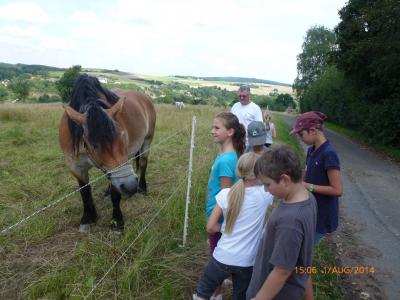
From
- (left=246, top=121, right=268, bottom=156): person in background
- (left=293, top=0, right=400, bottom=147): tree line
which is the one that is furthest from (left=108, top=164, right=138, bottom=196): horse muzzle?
(left=293, top=0, right=400, bottom=147): tree line

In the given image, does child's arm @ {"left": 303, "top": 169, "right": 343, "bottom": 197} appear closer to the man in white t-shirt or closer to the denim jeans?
the denim jeans

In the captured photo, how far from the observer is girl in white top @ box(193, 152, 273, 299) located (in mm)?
2122

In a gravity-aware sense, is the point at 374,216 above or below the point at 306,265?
below

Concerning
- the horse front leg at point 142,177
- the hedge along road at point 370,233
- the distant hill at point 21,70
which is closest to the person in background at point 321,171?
the hedge along road at point 370,233

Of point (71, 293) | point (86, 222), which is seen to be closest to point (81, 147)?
point (86, 222)

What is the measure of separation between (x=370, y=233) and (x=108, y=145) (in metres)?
3.83

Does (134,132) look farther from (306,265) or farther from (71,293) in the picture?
(306,265)

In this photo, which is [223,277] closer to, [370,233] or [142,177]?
[370,233]

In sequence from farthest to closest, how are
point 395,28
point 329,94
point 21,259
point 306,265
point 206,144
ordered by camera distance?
point 329,94, point 395,28, point 206,144, point 21,259, point 306,265

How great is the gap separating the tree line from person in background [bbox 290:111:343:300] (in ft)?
37.3

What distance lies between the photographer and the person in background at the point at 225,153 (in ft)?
8.21

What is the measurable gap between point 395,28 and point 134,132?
11.2 m

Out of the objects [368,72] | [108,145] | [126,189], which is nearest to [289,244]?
[126,189]

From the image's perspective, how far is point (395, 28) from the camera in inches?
478
